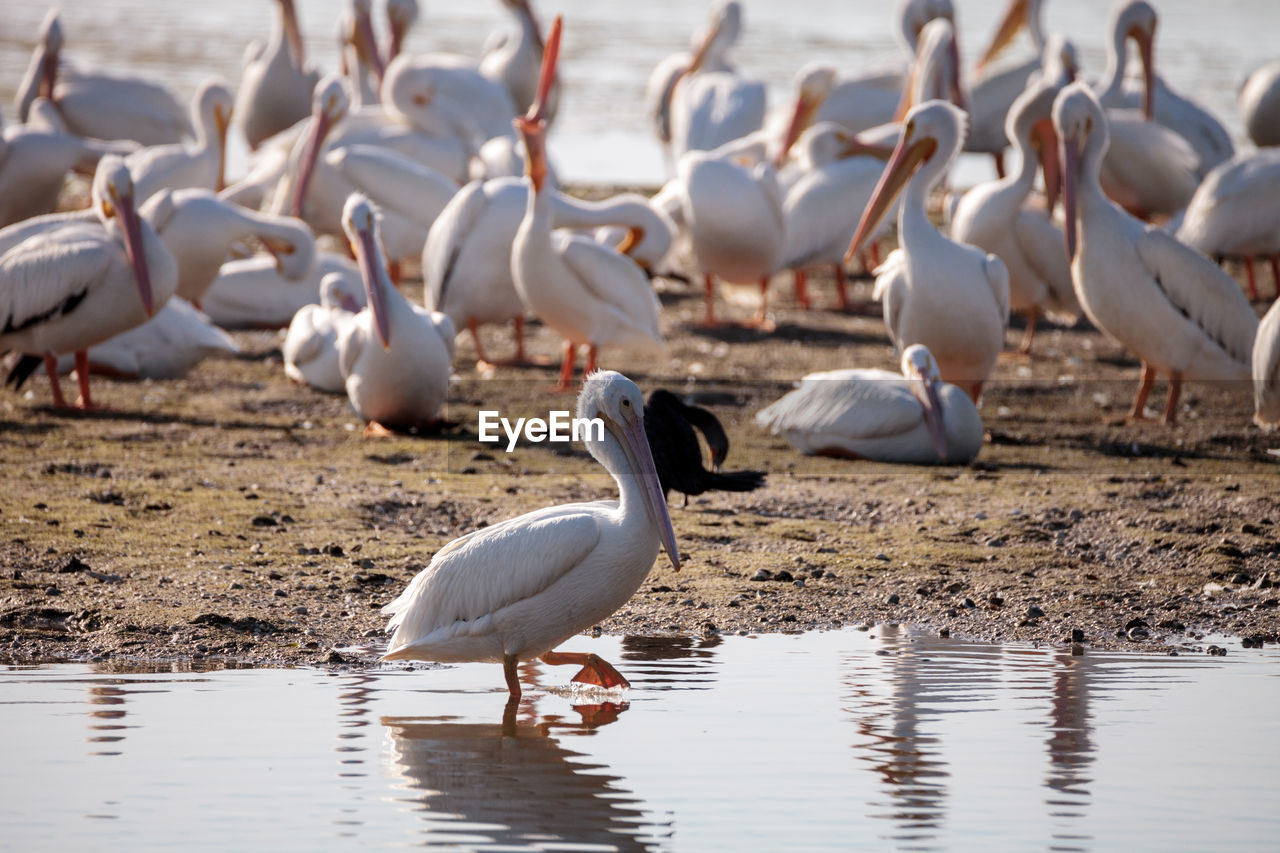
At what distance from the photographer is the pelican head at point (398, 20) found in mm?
15781

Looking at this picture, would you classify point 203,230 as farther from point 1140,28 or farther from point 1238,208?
point 1140,28

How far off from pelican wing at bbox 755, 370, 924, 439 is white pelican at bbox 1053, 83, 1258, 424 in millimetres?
1326

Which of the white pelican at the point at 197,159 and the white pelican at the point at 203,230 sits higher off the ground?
the white pelican at the point at 197,159

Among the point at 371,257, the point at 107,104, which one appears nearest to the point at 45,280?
the point at 371,257

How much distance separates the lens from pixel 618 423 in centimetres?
461

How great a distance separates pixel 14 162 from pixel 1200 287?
7616 mm

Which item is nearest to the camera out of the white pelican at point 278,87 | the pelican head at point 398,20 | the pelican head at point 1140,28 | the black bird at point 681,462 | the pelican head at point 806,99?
the black bird at point 681,462

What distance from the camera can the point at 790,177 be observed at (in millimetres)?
12398

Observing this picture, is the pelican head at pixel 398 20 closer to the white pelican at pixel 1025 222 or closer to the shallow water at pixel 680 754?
the white pelican at pixel 1025 222

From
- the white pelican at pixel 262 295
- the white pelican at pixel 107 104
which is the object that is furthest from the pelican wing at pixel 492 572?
the white pelican at pixel 107 104

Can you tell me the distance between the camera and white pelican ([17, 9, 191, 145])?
47.2 ft

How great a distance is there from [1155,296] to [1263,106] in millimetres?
8407

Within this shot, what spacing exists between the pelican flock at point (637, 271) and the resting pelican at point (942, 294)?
0.02 meters

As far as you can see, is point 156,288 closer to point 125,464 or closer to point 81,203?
point 125,464
